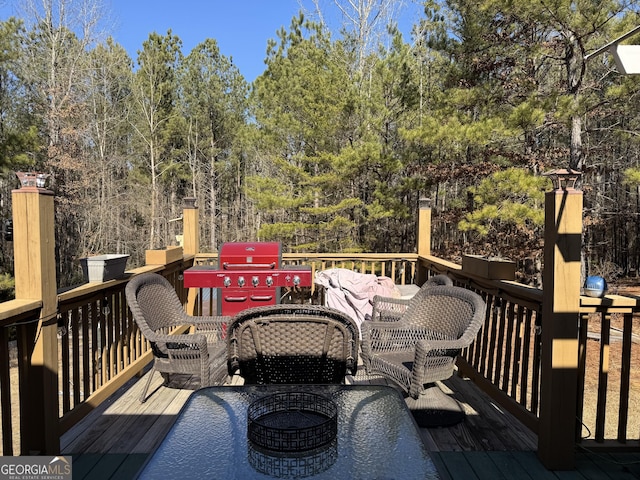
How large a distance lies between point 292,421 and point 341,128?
12.1 meters

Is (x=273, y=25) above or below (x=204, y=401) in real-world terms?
above

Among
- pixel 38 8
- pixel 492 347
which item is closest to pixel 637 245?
pixel 492 347

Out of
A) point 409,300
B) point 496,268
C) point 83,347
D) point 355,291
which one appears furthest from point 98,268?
point 496,268

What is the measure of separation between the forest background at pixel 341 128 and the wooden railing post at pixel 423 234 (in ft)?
9.19

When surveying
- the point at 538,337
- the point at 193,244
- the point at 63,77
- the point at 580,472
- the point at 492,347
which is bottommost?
the point at 580,472

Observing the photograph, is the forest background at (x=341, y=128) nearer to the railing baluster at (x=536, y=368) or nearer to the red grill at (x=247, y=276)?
the red grill at (x=247, y=276)

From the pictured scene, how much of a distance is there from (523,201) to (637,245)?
34.7ft

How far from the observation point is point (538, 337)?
2.74m

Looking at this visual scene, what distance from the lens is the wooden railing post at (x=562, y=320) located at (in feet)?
7.43

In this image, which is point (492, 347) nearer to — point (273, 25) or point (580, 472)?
point (580, 472)

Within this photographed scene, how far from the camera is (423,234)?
5359 millimetres

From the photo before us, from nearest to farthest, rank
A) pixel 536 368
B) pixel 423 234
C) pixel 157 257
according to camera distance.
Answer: pixel 536 368 < pixel 157 257 < pixel 423 234

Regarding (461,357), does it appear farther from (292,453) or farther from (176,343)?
(292,453)

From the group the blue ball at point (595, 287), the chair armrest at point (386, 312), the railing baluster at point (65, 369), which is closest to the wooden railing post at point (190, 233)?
the chair armrest at point (386, 312)
